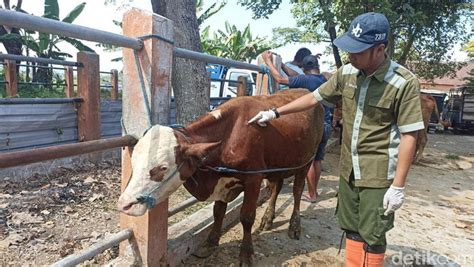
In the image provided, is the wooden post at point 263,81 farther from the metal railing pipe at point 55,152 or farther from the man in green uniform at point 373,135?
the metal railing pipe at point 55,152

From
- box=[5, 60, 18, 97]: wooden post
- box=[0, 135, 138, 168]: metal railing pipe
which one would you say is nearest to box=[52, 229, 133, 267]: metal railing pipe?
box=[0, 135, 138, 168]: metal railing pipe

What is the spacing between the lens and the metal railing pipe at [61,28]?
60.8 inches

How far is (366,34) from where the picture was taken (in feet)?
7.26

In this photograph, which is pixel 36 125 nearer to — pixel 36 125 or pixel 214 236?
pixel 36 125

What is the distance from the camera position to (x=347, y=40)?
2277mm

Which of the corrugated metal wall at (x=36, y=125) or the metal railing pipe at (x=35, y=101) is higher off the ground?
the metal railing pipe at (x=35, y=101)

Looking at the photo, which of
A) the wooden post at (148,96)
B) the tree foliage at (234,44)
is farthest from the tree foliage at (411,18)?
the wooden post at (148,96)

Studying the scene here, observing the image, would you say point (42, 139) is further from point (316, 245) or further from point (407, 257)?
point (407, 257)

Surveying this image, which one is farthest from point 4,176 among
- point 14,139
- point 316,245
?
point 316,245

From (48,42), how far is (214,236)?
38.0 feet

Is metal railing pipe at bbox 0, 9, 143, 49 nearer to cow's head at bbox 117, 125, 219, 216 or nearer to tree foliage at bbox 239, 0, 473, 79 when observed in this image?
cow's head at bbox 117, 125, 219, 216

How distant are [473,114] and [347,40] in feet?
58.3

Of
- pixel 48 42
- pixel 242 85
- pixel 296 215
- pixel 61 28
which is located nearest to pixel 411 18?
pixel 242 85

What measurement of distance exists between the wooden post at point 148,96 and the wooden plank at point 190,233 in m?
0.33
